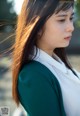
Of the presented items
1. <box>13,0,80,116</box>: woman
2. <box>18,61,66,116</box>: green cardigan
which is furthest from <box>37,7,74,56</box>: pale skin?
<box>18,61,66,116</box>: green cardigan

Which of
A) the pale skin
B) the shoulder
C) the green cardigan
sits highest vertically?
the pale skin

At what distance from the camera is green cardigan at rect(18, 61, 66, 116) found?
0.96 m

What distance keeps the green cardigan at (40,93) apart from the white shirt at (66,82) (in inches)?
1.4

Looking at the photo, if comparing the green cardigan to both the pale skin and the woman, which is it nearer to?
the woman

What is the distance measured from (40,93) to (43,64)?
0.33 ft

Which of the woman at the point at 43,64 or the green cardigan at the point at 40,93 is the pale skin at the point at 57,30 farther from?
the green cardigan at the point at 40,93

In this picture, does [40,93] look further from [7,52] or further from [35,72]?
[7,52]

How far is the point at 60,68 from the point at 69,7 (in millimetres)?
187

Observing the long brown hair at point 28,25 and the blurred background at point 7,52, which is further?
→ the blurred background at point 7,52

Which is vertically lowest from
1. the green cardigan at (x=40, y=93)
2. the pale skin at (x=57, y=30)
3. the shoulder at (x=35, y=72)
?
the green cardigan at (x=40, y=93)

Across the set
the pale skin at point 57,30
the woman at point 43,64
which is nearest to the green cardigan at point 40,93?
the woman at point 43,64

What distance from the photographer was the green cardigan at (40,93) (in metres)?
0.96

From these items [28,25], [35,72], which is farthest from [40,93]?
[28,25]

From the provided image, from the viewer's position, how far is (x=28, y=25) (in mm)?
1013
